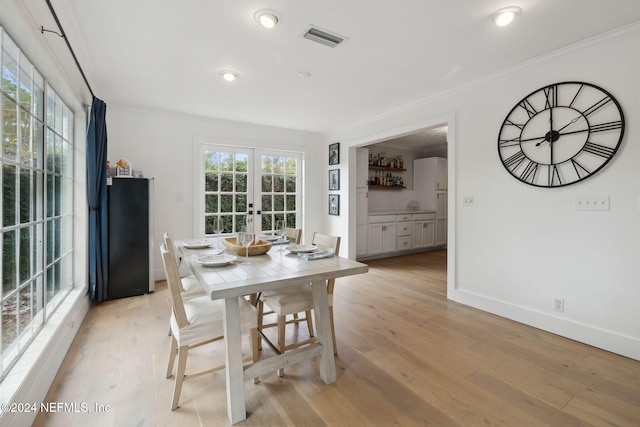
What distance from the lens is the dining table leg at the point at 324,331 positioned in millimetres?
1892

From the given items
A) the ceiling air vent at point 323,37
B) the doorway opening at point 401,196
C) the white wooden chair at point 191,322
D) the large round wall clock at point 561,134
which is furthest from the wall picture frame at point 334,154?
the white wooden chair at point 191,322

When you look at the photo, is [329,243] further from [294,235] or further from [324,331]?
[324,331]

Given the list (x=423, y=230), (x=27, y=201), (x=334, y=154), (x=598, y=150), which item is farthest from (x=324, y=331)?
(x=423, y=230)

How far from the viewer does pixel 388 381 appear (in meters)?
1.91

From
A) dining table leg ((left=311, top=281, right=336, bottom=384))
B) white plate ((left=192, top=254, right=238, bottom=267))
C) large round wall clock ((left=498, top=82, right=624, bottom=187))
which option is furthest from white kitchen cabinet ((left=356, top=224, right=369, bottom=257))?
white plate ((left=192, top=254, right=238, bottom=267))

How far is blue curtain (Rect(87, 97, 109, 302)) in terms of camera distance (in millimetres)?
3123

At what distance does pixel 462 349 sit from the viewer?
232 centimetres

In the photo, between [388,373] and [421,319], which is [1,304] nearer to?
[388,373]

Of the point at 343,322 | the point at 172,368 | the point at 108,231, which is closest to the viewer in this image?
the point at 172,368

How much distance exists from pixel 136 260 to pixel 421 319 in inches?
127

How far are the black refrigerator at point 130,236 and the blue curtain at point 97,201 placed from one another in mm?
87

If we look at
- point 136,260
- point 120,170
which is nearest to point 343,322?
point 136,260

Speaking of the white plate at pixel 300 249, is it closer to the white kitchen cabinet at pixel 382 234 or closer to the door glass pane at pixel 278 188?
the door glass pane at pixel 278 188

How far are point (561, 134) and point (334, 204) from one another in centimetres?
340
